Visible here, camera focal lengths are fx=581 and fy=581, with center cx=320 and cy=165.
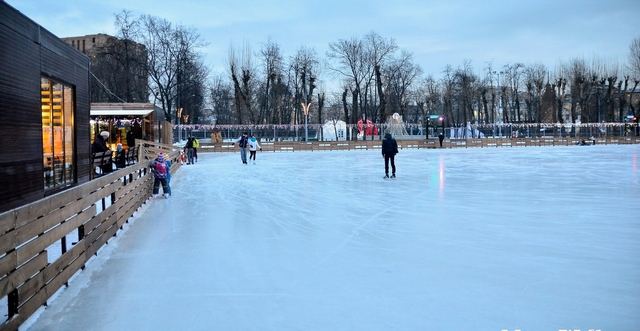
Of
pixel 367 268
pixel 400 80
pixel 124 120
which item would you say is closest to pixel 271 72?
pixel 400 80

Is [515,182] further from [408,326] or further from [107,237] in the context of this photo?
[408,326]

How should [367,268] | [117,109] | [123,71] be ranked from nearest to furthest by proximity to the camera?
1. [367,268]
2. [117,109]
3. [123,71]

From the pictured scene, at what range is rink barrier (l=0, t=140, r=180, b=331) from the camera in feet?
14.5

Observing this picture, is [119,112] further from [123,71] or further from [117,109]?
[123,71]

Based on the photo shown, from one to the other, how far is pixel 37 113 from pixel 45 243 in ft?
21.0

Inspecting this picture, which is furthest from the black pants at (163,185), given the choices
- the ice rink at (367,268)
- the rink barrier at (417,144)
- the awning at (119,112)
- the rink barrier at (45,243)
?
the rink barrier at (417,144)

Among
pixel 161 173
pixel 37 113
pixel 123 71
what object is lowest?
pixel 161 173

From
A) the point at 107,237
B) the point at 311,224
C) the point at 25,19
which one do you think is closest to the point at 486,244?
the point at 311,224

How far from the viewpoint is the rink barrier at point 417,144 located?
164ft

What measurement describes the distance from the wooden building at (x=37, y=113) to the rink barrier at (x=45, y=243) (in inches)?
73.0

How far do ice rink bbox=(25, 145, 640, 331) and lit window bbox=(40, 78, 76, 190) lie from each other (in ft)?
6.94

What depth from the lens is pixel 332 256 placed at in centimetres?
739

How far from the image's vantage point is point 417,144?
54.5 meters

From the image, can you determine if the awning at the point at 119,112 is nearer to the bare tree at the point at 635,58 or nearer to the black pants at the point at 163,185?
the black pants at the point at 163,185
